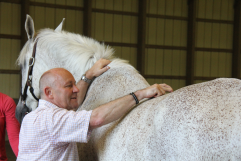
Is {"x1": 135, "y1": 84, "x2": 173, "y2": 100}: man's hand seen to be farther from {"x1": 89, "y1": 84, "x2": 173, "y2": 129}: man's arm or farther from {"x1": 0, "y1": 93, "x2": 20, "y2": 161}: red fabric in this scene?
{"x1": 0, "y1": 93, "x2": 20, "y2": 161}: red fabric

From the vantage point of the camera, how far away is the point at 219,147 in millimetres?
1006

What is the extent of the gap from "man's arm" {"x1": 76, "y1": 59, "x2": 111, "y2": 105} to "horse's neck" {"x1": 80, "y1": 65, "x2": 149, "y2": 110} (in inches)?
1.3

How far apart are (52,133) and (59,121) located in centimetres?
7

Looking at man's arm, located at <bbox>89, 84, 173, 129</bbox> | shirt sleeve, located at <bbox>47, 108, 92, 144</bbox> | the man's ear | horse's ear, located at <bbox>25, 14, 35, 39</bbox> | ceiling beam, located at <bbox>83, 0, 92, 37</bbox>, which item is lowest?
shirt sleeve, located at <bbox>47, 108, 92, 144</bbox>

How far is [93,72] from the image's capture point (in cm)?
197

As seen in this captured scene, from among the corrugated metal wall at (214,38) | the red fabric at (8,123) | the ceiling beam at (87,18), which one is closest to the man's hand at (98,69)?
the red fabric at (8,123)

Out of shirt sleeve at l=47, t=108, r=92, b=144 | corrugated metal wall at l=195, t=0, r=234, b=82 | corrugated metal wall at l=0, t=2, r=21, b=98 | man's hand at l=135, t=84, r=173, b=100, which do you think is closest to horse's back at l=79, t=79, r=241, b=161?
man's hand at l=135, t=84, r=173, b=100

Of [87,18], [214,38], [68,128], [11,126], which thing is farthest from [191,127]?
[214,38]

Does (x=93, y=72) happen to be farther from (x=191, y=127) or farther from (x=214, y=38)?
(x=214, y=38)

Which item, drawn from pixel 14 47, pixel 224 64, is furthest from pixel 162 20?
pixel 14 47

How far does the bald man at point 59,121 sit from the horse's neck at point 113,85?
0.87ft

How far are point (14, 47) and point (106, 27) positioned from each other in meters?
2.88

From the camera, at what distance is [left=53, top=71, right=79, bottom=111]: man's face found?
59.1 inches

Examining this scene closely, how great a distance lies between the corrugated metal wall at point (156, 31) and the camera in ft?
25.6
